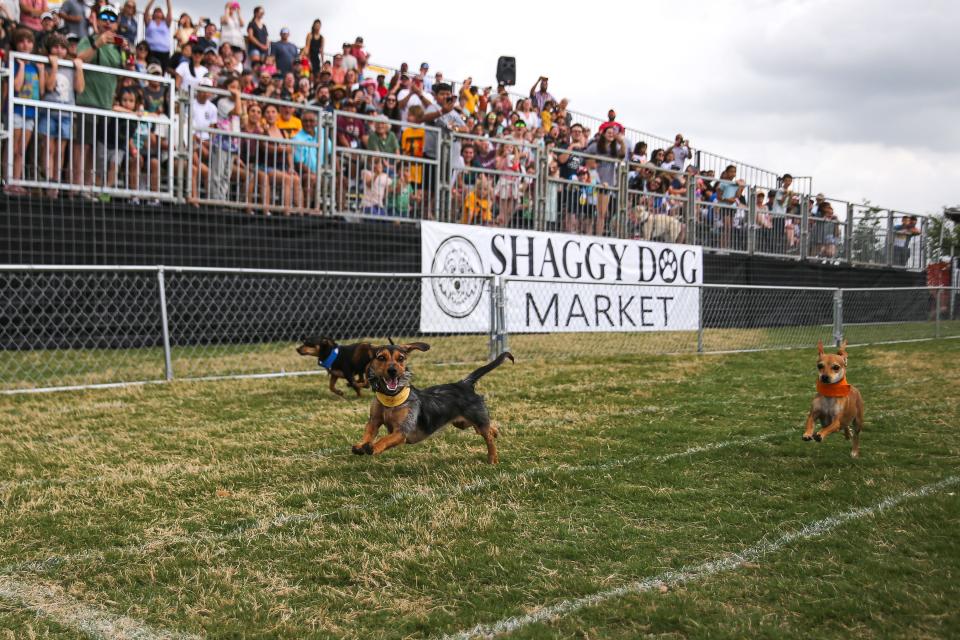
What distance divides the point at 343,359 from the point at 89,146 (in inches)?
178

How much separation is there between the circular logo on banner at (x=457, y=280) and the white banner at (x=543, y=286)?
1 cm

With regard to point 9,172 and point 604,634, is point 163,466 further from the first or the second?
point 9,172

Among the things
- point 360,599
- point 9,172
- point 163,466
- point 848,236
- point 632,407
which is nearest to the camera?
point 360,599

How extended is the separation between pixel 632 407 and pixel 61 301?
254 inches

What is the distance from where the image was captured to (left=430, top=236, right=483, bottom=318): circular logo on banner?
12039 millimetres

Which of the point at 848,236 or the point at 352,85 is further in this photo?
the point at 848,236

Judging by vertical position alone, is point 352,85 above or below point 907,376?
above

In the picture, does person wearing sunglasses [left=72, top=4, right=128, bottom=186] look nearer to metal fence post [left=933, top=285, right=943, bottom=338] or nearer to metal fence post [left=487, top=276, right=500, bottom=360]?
metal fence post [left=487, top=276, right=500, bottom=360]

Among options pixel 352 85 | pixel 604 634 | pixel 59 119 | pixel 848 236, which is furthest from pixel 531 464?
pixel 848 236

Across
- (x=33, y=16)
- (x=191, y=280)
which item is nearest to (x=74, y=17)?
(x=33, y=16)

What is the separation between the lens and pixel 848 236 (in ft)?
66.4

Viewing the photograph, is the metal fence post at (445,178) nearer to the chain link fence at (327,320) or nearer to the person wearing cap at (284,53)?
the chain link fence at (327,320)

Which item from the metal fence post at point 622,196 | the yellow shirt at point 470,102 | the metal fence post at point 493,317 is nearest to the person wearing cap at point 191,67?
the metal fence post at point 493,317

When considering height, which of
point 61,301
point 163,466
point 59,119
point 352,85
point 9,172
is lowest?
point 163,466
